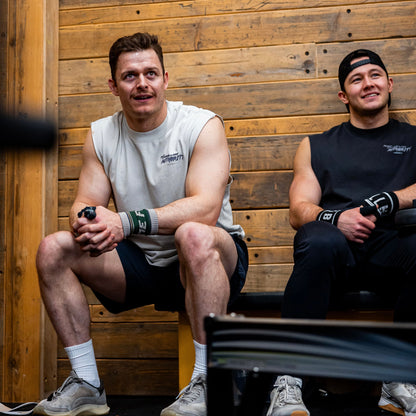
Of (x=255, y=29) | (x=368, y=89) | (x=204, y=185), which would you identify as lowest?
(x=204, y=185)

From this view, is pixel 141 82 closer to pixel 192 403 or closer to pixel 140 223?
pixel 140 223

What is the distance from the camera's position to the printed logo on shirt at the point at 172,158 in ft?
6.44

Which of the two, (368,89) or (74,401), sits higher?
(368,89)

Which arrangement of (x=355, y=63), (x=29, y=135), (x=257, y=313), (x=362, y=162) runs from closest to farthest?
1. (x=29, y=135)
2. (x=257, y=313)
3. (x=362, y=162)
4. (x=355, y=63)

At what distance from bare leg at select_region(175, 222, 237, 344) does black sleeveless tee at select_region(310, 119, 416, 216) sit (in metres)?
0.64

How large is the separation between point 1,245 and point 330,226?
1.51 metres

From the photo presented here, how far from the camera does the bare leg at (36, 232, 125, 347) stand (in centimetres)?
177

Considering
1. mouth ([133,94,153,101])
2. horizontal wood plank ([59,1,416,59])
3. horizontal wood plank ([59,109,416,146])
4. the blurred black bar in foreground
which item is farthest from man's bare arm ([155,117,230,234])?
the blurred black bar in foreground

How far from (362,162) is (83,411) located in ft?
4.28

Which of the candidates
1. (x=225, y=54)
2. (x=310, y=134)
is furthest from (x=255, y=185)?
(x=225, y=54)

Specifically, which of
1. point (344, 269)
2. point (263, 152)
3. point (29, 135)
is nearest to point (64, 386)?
point (344, 269)

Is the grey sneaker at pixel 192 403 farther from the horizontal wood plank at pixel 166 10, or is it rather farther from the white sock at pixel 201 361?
the horizontal wood plank at pixel 166 10

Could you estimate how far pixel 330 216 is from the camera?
1.88m

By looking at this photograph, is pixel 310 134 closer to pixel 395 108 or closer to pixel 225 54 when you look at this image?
pixel 395 108
